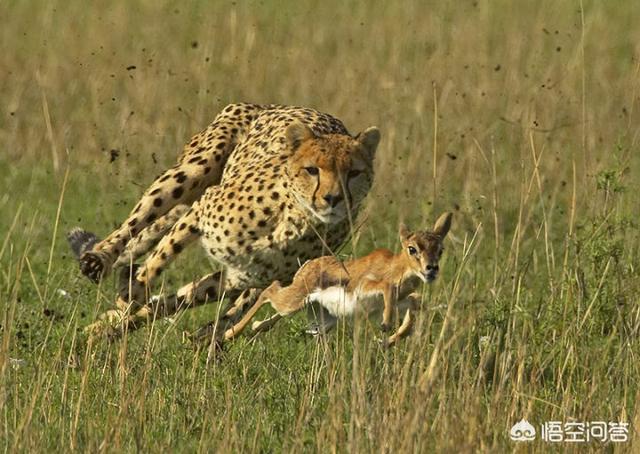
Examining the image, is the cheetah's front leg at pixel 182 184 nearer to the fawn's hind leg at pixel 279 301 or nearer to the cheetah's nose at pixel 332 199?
the fawn's hind leg at pixel 279 301

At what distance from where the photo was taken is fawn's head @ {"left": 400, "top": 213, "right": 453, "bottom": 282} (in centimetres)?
548

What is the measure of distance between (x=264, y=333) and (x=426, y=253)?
1.22m

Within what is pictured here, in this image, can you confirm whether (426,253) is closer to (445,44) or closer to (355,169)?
(355,169)

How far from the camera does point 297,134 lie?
6.55 m

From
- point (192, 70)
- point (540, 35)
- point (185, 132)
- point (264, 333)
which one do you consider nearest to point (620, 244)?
point (264, 333)

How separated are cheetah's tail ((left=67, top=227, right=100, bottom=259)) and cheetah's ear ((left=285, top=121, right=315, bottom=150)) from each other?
1132mm

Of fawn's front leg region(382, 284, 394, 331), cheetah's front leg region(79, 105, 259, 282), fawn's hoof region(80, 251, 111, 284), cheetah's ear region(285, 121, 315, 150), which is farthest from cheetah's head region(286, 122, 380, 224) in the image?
fawn's hoof region(80, 251, 111, 284)

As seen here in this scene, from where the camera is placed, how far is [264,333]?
6520 millimetres

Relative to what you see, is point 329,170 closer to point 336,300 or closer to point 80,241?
point 336,300

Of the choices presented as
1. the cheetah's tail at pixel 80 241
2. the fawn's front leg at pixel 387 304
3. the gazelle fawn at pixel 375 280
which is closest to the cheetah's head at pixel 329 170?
the gazelle fawn at pixel 375 280

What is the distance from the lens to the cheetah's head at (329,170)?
608 centimetres

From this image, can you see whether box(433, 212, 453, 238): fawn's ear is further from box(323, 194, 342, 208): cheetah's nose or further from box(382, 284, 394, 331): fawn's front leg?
box(323, 194, 342, 208): cheetah's nose

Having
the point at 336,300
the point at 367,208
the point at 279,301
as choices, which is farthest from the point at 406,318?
the point at 367,208

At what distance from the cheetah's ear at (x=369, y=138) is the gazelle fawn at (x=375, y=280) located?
68cm
